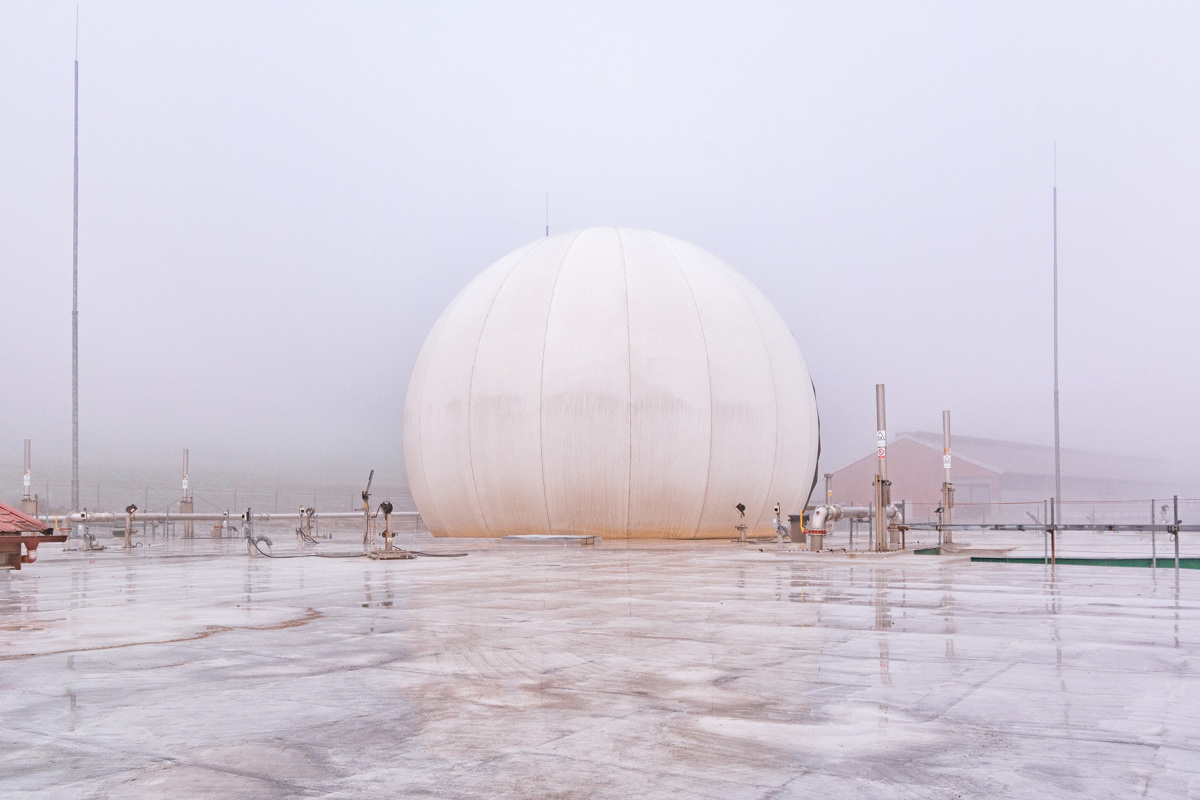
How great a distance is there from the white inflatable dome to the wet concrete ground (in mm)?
16396

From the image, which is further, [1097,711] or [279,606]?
[279,606]

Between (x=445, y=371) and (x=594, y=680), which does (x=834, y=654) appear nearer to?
(x=594, y=680)

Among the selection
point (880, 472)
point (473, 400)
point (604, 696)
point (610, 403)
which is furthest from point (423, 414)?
point (604, 696)

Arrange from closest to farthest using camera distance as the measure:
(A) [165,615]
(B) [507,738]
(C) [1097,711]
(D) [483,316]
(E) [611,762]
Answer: (E) [611,762] < (B) [507,738] < (C) [1097,711] < (A) [165,615] < (D) [483,316]

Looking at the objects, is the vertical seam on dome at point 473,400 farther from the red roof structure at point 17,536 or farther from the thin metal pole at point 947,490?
the red roof structure at point 17,536

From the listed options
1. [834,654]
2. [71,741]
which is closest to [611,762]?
[71,741]

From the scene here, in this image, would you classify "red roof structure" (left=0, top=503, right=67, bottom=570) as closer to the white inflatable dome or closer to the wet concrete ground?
the wet concrete ground

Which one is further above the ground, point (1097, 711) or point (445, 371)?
point (445, 371)

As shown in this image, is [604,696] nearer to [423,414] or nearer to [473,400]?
[473,400]

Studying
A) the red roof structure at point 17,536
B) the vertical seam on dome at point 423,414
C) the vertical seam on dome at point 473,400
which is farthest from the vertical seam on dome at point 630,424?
the red roof structure at point 17,536

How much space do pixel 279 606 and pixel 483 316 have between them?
66.7 ft

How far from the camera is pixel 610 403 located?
27.6 m

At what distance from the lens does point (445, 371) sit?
99.6 feet

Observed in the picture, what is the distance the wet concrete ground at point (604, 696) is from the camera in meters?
→ 3.83
